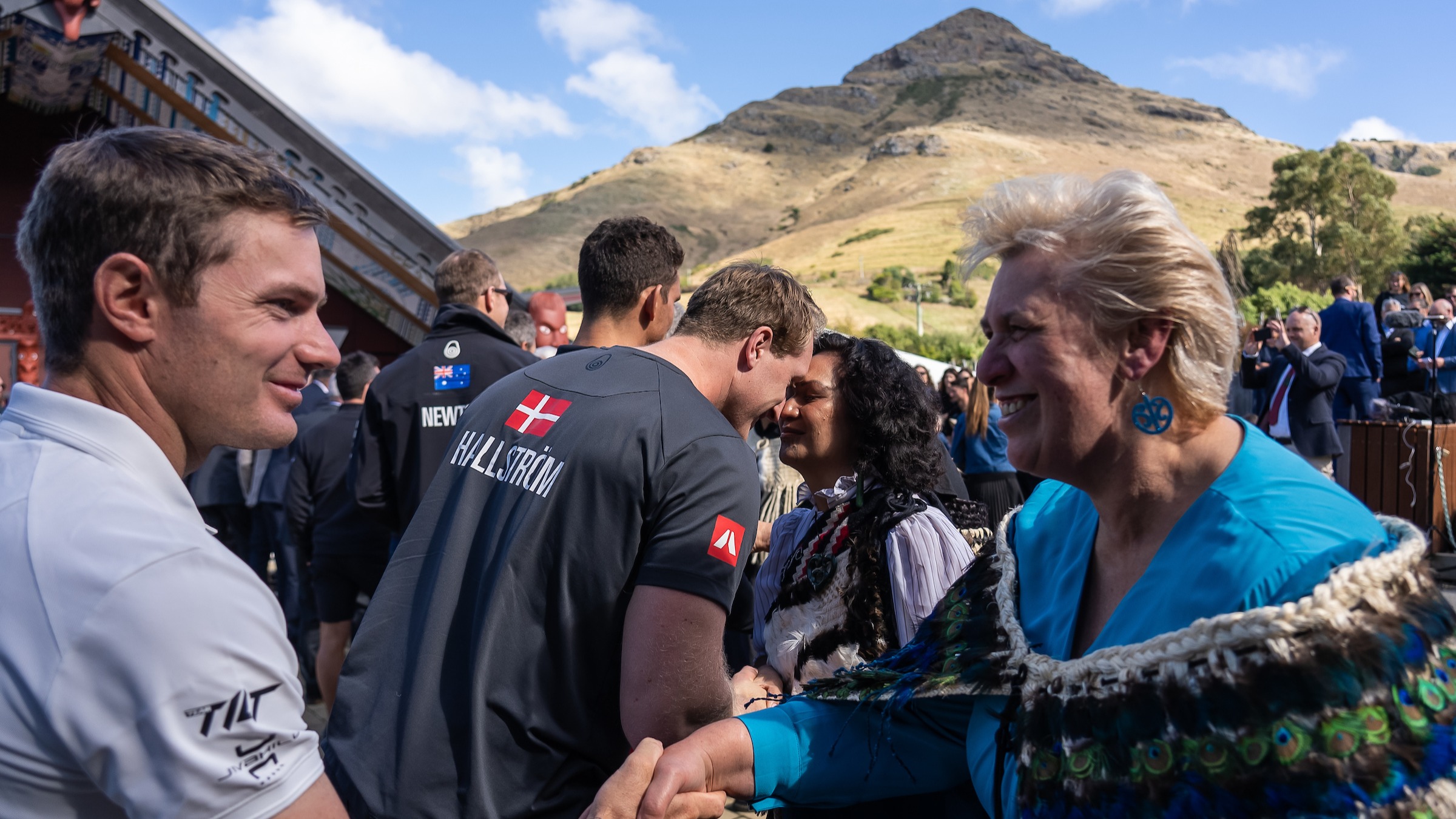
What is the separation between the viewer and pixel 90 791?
113 cm

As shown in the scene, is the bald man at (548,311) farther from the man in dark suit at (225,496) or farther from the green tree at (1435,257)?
Result: the green tree at (1435,257)

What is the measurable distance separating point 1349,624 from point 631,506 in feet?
4.07

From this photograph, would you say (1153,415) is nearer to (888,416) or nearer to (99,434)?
(888,416)

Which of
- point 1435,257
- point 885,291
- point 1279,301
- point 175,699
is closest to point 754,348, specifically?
point 175,699

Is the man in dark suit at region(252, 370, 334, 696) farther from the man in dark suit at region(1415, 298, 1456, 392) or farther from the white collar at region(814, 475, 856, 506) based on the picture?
the man in dark suit at region(1415, 298, 1456, 392)

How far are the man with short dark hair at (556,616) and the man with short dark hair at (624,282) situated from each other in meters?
1.07

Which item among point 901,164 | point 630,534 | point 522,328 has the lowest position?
Result: point 630,534

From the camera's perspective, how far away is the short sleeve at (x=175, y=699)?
107 cm

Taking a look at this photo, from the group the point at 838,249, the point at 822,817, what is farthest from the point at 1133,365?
the point at 838,249

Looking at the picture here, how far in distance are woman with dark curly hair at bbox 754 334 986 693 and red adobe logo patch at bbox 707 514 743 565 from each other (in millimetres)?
782

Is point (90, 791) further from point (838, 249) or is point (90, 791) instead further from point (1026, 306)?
point (838, 249)

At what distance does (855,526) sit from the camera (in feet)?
9.30

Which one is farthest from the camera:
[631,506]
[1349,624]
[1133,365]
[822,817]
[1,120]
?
[1,120]

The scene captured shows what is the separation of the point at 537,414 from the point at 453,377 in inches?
86.8
